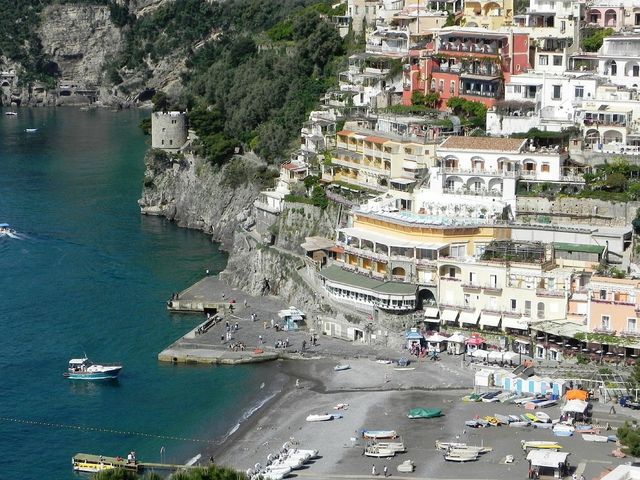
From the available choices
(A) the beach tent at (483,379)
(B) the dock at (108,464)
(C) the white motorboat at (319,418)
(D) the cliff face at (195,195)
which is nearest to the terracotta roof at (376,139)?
(D) the cliff face at (195,195)

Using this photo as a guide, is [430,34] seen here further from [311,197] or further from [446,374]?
[446,374]

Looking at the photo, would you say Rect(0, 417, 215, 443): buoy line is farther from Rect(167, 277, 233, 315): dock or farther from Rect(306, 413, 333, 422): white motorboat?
Rect(167, 277, 233, 315): dock

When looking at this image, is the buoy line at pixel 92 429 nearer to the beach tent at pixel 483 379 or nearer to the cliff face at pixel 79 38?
the beach tent at pixel 483 379

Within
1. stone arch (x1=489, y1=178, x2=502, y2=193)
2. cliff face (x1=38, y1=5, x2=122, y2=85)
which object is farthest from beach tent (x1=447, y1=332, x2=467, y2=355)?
cliff face (x1=38, y1=5, x2=122, y2=85)

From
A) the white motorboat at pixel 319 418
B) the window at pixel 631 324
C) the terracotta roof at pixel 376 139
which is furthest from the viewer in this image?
the terracotta roof at pixel 376 139

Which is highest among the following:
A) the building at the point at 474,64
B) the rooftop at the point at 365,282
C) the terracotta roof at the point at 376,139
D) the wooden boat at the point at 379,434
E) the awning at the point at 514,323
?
the building at the point at 474,64

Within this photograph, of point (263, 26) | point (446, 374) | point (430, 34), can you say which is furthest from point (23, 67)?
point (446, 374)
